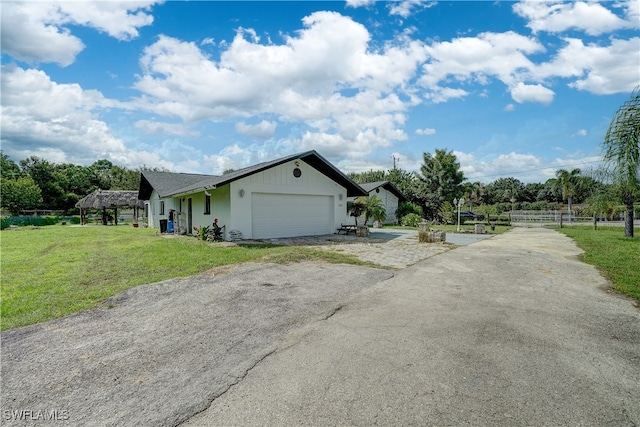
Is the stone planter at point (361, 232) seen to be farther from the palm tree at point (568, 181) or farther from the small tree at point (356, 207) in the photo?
the palm tree at point (568, 181)

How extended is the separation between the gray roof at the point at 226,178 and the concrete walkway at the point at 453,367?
9.41 meters

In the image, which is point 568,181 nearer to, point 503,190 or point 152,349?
point 503,190

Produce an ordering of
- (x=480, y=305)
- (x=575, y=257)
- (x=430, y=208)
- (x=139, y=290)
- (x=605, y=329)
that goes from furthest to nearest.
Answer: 1. (x=430, y=208)
2. (x=575, y=257)
3. (x=139, y=290)
4. (x=480, y=305)
5. (x=605, y=329)

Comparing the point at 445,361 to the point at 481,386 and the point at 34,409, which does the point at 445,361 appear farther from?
the point at 34,409

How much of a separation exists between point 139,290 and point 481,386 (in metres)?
5.88

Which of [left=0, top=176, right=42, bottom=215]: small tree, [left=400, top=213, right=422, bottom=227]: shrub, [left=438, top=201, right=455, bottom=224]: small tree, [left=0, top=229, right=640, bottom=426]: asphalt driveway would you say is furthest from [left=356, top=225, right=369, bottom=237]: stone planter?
[left=0, top=176, right=42, bottom=215]: small tree

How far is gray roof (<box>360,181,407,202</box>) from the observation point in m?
29.6

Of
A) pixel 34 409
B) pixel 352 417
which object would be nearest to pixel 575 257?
pixel 352 417

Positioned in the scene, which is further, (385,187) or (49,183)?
(49,183)

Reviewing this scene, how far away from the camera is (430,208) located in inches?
1329

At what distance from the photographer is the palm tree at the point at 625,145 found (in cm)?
486

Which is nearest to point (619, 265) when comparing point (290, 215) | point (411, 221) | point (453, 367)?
point (453, 367)

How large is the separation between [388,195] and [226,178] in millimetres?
21149

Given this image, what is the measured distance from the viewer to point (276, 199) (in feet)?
49.3
